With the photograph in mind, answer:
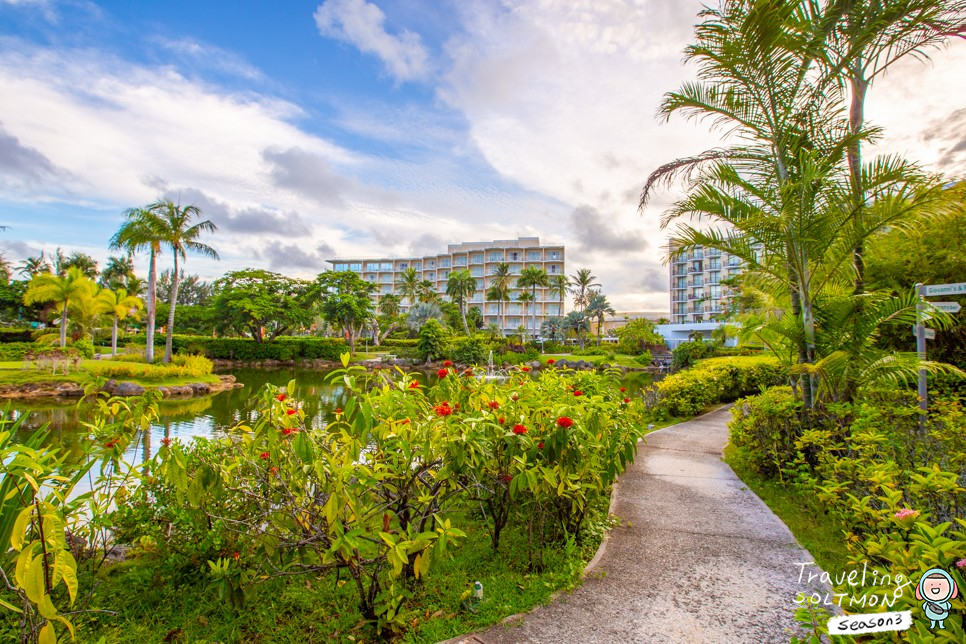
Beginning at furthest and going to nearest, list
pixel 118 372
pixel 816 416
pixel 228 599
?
pixel 118 372, pixel 816 416, pixel 228 599

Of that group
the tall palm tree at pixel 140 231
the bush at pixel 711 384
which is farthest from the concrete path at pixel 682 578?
the tall palm tree at pixel 140 231

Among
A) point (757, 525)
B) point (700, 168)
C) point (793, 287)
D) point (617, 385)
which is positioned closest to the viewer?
point (757, 525)

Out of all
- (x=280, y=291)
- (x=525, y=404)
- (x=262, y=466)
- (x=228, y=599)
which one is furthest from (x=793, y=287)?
(x=280, y=291)

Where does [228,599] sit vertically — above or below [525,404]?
below

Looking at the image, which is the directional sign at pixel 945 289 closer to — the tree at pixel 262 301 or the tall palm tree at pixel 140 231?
the tall palm tree at pixel 140 231

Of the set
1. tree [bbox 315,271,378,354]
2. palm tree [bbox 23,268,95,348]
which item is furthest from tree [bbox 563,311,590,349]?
palm tree [bbox 23,268,95,348]

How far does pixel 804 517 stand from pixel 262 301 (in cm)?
3238

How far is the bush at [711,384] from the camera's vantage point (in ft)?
32.9

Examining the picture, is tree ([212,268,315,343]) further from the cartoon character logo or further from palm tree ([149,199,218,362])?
the cartoon character logo

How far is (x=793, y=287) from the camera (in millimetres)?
5719

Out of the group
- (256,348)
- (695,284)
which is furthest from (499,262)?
(256,348)

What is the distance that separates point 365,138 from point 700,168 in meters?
6.58

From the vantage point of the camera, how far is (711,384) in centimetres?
Answer: 1077

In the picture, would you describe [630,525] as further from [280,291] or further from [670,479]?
[280,291]
